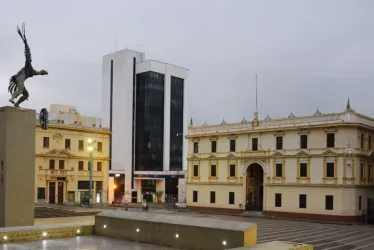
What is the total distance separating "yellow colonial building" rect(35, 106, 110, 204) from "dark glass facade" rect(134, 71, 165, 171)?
19.4 meters

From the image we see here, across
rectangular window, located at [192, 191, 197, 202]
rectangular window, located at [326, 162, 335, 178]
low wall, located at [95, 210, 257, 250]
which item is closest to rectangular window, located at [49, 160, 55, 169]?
rectangular window, located at [192, 191, 197, 202]

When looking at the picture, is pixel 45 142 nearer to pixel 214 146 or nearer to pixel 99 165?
pixel 99 165

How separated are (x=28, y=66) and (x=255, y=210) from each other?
37945mm

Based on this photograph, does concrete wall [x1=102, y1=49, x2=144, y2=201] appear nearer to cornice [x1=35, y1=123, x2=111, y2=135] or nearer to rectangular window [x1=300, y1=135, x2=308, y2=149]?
cornice [x1=35, y1=123, x2=111, y2=135]

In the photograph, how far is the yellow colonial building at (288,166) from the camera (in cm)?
4744

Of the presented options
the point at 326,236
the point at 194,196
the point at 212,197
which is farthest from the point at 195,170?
the point at 326,236

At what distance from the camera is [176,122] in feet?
299

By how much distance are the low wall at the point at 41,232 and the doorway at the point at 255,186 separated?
3605 centimetres

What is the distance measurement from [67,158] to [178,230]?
1817 inches

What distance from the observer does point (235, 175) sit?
56688mm

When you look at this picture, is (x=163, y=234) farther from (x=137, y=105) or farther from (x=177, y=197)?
(x=137, y=105)

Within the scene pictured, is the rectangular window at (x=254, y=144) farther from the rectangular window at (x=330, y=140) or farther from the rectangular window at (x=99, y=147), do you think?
the rectangular window at (x=99, y=147)

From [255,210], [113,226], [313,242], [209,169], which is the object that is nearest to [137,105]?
[209,169]

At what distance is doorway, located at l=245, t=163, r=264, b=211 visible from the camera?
186ft
